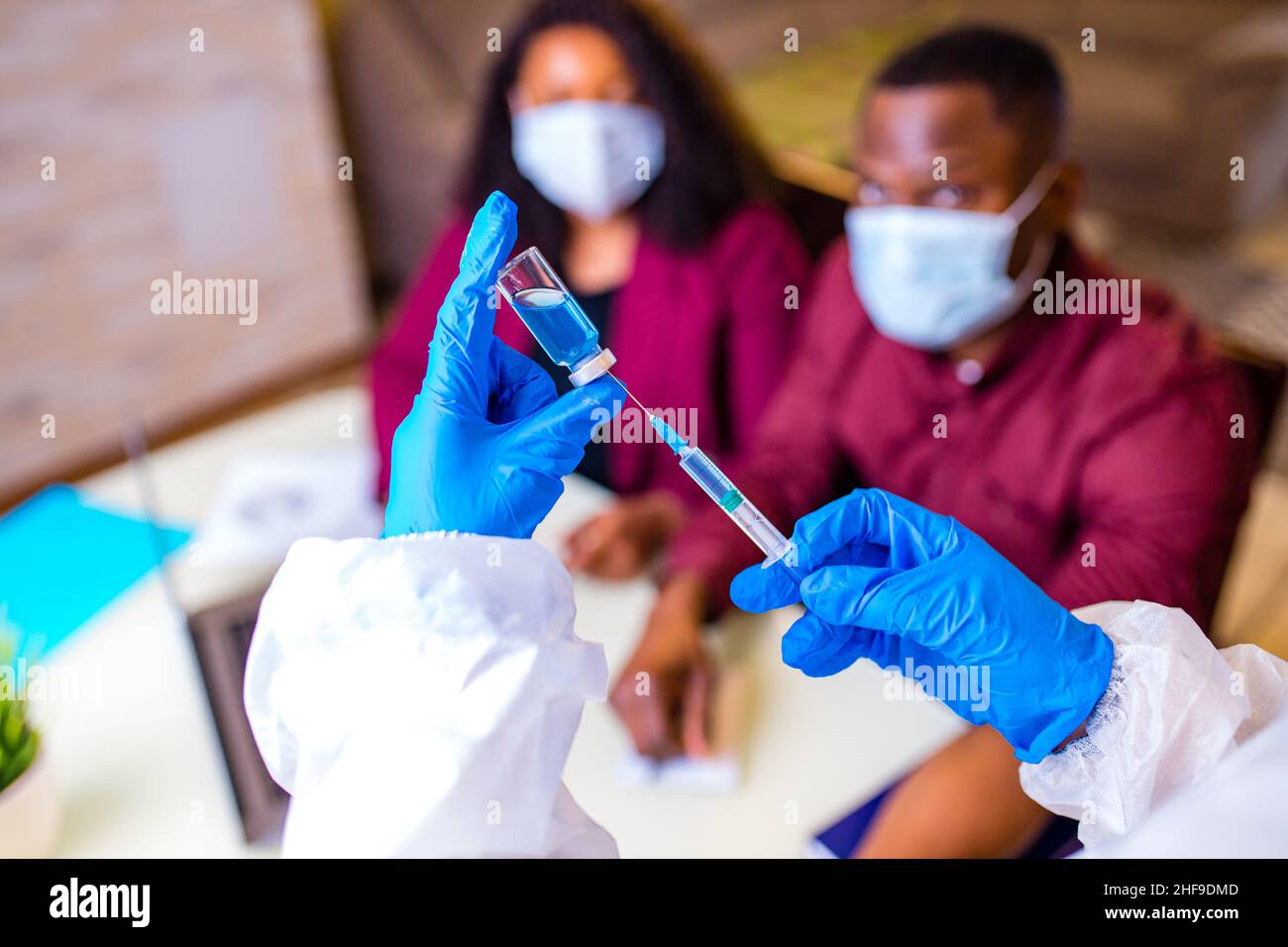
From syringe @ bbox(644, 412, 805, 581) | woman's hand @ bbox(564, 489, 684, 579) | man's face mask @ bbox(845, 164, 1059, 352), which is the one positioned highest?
man's face mask @ bbox(845, 164, 1059, 352)

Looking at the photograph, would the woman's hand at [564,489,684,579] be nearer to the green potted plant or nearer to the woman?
the woman

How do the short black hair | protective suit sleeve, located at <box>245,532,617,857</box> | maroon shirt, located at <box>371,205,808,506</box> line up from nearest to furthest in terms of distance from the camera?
1. protective suit sleeve, located at <box>245,532,617,857</box>
2. the short black hair
3. maroon shirt, located at <box>371,205,808,506</box>

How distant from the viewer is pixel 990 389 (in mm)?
1109

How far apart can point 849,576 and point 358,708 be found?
27cm

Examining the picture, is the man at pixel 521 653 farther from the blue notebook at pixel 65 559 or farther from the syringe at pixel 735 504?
the blue notebook at pixel 65 559

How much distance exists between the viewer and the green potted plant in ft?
2.73

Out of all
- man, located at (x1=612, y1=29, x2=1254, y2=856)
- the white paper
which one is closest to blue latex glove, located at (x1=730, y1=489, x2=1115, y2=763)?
man, located at (x1=612, y1=29, x2=1254, y2=856)

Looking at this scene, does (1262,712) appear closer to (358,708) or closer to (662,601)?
(358,708)

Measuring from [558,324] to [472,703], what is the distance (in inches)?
8.5

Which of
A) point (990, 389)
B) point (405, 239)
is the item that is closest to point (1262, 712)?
point (990, 389)

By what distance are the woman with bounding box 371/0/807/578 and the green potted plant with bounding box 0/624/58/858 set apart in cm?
54

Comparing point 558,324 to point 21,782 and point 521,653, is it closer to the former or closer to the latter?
point 521,653

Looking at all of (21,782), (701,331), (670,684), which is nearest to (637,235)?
(701,331)

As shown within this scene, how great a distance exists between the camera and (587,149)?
125 cm
